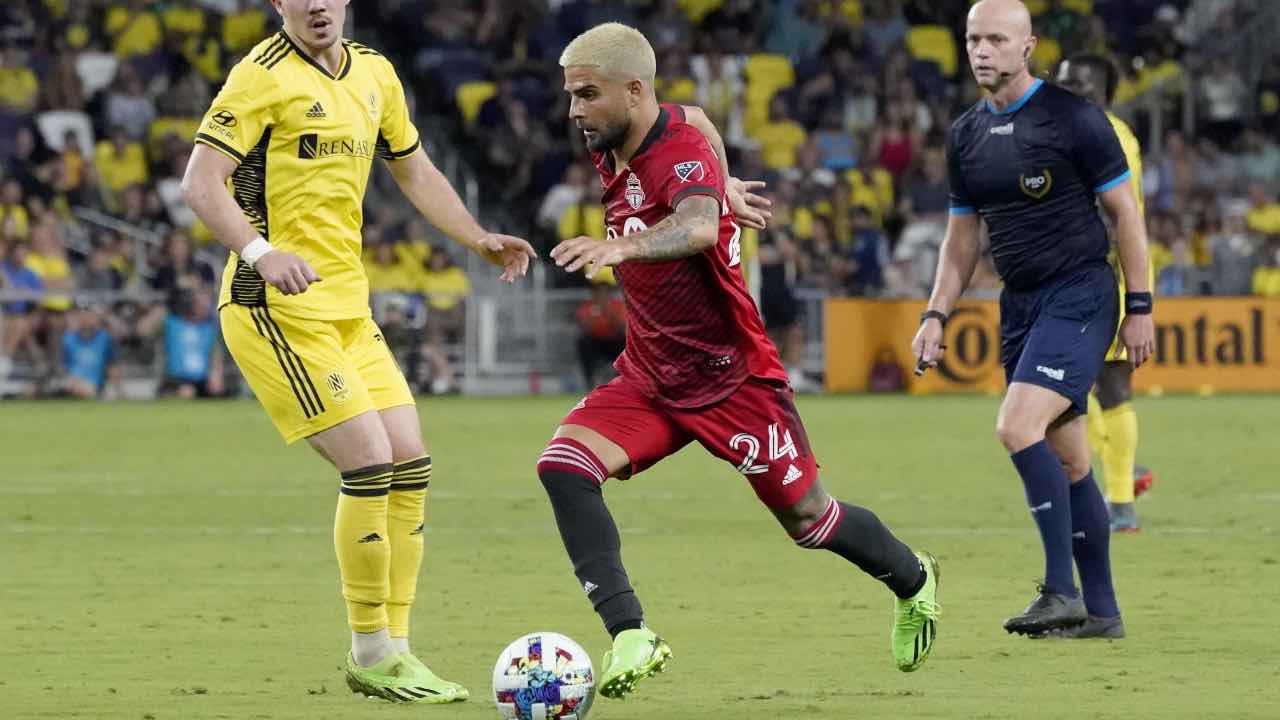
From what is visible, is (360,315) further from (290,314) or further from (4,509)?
(4,509)

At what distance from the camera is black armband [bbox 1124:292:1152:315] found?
26.6ft

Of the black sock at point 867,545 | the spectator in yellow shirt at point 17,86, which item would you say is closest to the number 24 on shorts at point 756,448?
the black sock at point 867,545

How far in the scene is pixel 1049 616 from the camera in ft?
26.6

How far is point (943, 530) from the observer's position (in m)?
11.7

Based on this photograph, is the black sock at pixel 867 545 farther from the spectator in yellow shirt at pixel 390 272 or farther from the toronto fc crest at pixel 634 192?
the spectator in yellow shirt at pixel 390 272

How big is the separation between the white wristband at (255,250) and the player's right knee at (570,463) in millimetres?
1021

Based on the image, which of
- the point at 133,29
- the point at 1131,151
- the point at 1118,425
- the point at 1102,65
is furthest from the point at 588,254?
the point at 133,29

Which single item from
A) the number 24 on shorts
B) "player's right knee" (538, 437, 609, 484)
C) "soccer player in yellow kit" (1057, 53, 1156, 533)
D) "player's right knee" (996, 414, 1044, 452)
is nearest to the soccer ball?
"player's right knee" (538, 437, 609, 484)

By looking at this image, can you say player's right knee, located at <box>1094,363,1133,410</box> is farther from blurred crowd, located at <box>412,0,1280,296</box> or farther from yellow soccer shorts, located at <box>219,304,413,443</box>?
blurred crowd, located at <box>412,0,1280,296</box>

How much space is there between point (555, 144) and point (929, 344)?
20.3 m

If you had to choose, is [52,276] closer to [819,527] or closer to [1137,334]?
[1137,334]

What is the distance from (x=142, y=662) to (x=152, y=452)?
9898mm

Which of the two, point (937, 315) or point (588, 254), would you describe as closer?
point (588, 254)

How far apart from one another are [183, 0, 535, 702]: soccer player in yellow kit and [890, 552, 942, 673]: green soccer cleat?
1391 millimetres
